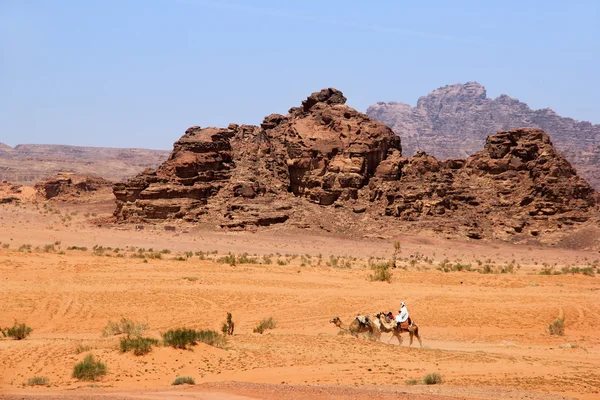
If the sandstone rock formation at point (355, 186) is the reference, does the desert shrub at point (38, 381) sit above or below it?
below

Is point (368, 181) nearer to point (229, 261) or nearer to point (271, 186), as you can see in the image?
point (271, 186)

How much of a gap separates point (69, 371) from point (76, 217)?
2428 inches

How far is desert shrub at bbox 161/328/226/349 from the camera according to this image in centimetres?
1445

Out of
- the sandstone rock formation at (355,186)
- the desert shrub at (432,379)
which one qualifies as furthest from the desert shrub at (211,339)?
the sandstone rock formation at (355,186)

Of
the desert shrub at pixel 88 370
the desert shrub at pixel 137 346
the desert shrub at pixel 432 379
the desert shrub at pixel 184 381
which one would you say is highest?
the desert shrub at pixel 432 379

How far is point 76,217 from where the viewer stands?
71.8 meters

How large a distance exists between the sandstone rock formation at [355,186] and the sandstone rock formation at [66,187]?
31.2 m

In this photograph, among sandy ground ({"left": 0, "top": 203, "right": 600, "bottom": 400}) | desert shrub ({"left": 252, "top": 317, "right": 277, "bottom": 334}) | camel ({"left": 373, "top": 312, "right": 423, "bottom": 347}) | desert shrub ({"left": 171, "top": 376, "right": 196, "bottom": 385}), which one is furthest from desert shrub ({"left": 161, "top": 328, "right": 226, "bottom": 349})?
camel ({"left": 373, "top": 312, "right": 423, "bottom": 347})

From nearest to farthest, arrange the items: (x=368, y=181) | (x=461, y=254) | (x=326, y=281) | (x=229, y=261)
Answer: (x=326, y=281) < (x=229, y=261) < (x=461, y=254) < (x=368, y=181)

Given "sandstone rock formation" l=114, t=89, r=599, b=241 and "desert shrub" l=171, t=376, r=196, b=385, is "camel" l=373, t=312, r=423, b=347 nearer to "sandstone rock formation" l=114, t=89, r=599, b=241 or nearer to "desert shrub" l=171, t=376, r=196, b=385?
"desert shrub" l=171, t=376, r=196, b=385

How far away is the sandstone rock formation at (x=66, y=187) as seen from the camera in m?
91.1

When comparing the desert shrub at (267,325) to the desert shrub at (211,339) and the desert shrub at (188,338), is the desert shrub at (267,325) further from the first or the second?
the desert shrub at (188,338)

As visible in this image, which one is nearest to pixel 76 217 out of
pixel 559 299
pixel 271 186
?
pixel 271 186

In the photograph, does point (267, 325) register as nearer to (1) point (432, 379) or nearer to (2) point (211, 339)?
(2) point (211, 339)
